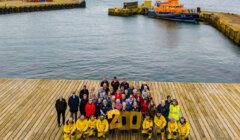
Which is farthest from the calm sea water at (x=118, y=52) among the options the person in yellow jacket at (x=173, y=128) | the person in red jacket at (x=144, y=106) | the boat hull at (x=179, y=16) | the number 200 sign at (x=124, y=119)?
the person in yellow jacket at (x=173, y=128)

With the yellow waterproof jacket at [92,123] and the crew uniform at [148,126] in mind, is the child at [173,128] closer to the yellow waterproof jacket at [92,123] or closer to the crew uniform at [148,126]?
the crew uniform at [148,126]

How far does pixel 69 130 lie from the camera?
1238 centimetres

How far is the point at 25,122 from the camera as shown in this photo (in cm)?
1455

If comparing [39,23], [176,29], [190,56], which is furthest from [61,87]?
[39,23]

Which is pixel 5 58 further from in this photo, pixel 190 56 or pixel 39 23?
pixel 39 23

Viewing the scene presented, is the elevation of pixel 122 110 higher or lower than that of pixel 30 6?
lower

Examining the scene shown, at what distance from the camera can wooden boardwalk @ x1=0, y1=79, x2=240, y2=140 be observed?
13664 mm

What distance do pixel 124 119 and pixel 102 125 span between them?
0.97m

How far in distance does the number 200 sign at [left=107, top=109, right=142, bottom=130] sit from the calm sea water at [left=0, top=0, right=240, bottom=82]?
61.8 feet

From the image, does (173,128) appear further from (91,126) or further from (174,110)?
(91,126)

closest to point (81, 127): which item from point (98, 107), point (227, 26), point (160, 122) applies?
point (98, 107)

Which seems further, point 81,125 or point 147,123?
point 147,123

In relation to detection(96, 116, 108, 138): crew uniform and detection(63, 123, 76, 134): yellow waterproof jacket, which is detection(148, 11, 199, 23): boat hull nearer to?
detection(96, 116, 108, 138): crew uniform

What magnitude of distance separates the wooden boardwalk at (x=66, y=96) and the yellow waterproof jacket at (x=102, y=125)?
60 cm
